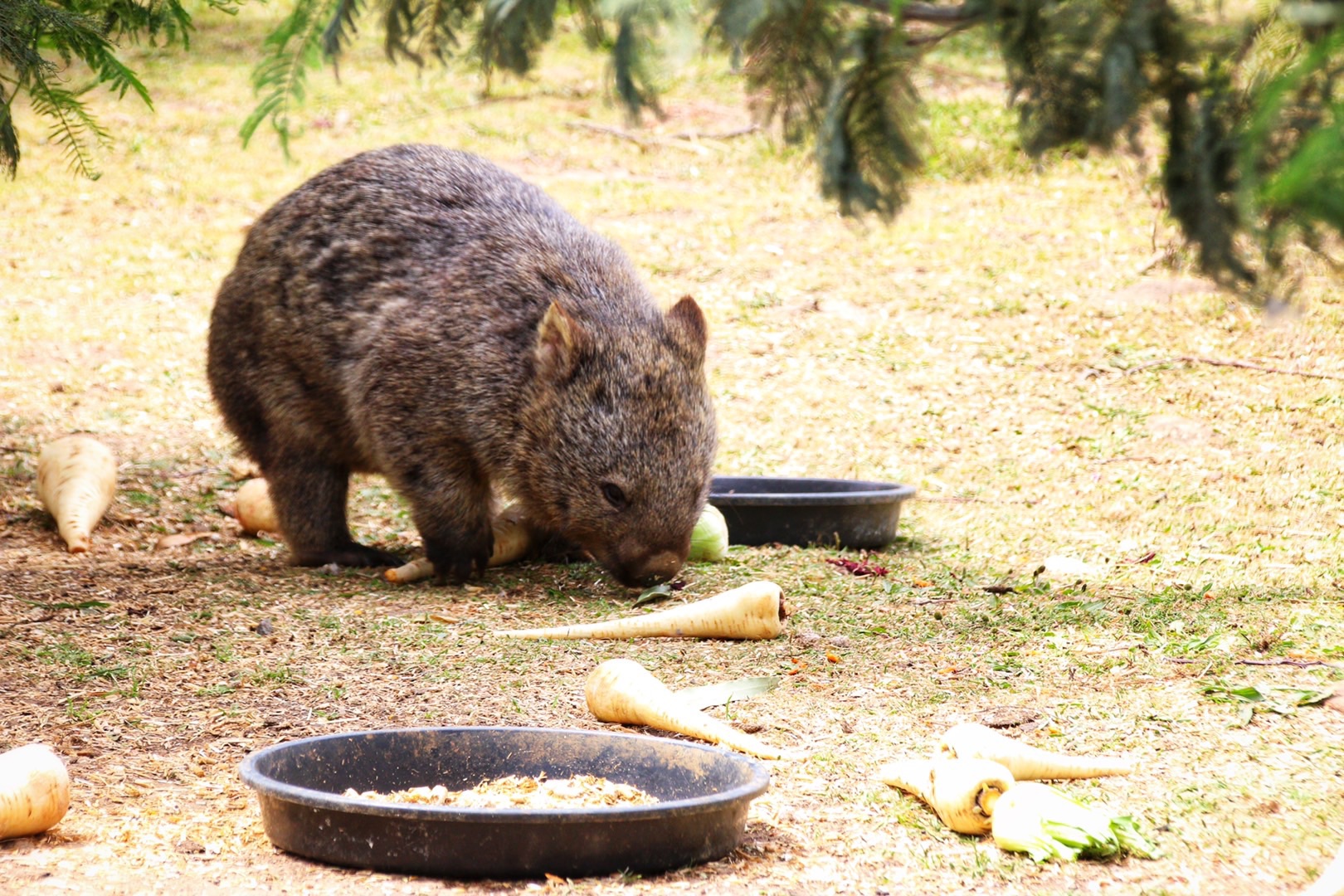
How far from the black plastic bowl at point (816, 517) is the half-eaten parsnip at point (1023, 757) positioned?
2.77 metres

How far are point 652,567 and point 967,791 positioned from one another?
238 centimetres

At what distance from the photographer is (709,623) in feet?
15.5

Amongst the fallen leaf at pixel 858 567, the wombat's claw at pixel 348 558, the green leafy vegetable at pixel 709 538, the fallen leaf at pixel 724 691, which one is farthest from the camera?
the wombat's claw at pixel 348 558

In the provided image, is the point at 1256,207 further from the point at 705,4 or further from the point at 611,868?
the point at 611,868

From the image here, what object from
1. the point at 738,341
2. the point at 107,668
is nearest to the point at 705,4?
the point at 107,668

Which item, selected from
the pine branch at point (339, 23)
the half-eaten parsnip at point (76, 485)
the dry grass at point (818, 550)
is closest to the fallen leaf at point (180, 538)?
the dry grass at point (818, 550)

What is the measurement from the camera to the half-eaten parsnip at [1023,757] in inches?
128

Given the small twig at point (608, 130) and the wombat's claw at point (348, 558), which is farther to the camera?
the small twig at point (608, 130)

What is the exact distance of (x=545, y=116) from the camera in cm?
1374

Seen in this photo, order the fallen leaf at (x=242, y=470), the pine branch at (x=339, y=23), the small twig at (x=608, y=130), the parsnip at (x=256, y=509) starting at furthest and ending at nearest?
the small twig at (x=608, y=130) < the fallen leaf at (x=242, y=470) < the parsnip at (x=256, y=509) < the pine branch at (x=339, y=23)

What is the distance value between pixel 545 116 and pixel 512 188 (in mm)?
7979

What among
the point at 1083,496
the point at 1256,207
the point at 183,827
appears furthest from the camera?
the point at 1083,496

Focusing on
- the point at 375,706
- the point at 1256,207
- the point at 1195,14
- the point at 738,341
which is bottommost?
the point at 375,706

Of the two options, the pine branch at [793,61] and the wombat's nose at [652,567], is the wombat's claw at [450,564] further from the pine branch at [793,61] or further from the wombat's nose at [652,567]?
the pine branch at [793,61]
